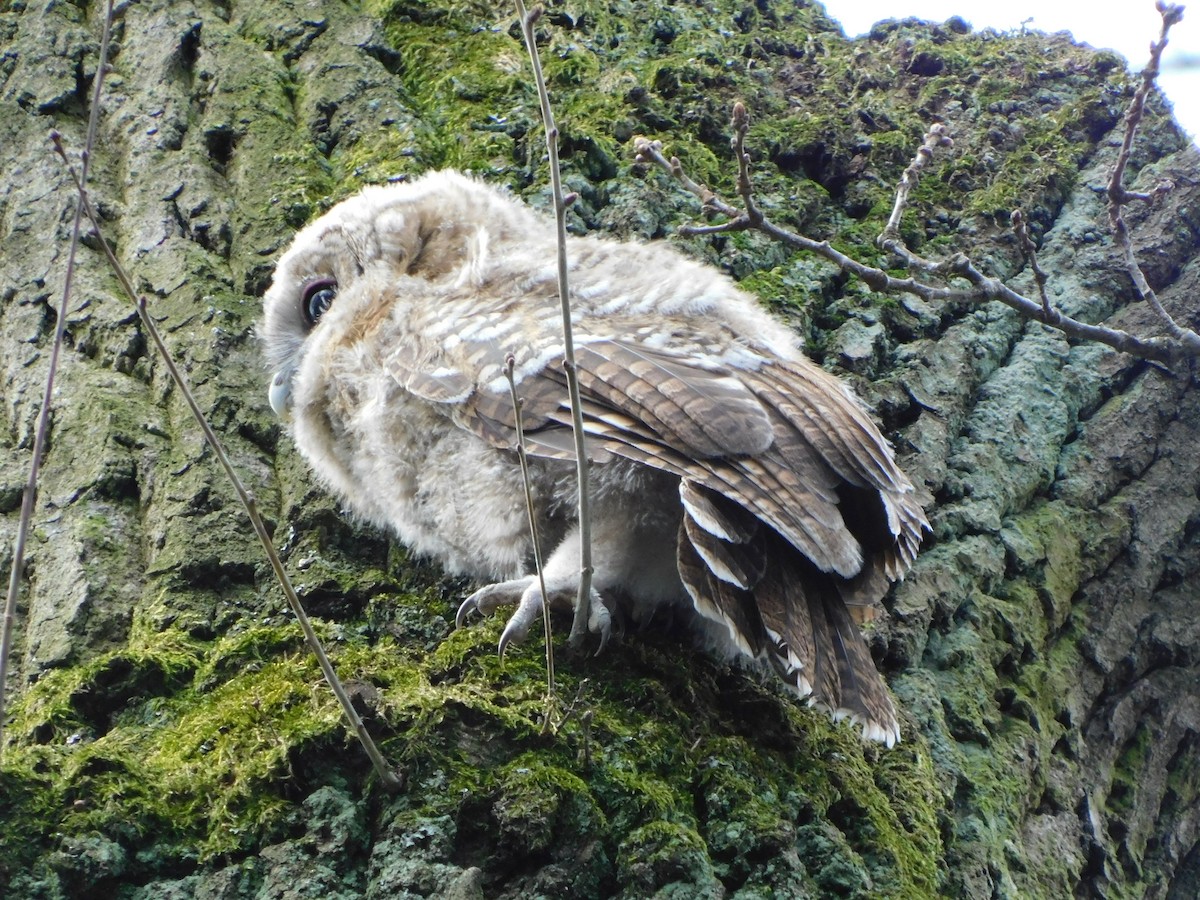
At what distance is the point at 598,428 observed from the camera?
2.60 m

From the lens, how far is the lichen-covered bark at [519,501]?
6.58ft

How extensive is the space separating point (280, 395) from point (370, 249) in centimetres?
56

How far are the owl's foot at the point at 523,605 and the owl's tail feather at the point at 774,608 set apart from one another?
23 centimetres

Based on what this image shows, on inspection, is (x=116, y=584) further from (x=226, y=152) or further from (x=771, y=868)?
(x=226, y=152)

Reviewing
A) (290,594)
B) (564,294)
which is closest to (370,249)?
(564,294)

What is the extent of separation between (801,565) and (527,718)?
71 centimetres

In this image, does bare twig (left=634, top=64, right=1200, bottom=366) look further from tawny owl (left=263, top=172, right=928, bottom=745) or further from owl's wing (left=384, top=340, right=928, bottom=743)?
owl's wing (left=384, top=340, right=928, bottom=743)

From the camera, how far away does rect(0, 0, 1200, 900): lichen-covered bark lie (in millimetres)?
2006

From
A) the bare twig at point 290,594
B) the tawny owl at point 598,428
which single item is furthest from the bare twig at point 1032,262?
the bare twig at point 290,594

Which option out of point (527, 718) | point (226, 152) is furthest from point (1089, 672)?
point (226, 152)

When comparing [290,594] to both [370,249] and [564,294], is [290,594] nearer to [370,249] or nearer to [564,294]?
[564,294]

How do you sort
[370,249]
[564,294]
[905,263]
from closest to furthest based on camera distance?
[564,294], [905,263], [370,249]

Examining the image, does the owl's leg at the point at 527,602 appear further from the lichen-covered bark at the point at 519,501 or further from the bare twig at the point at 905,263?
the bare twig at the point at 905,263

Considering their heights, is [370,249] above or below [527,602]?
above
